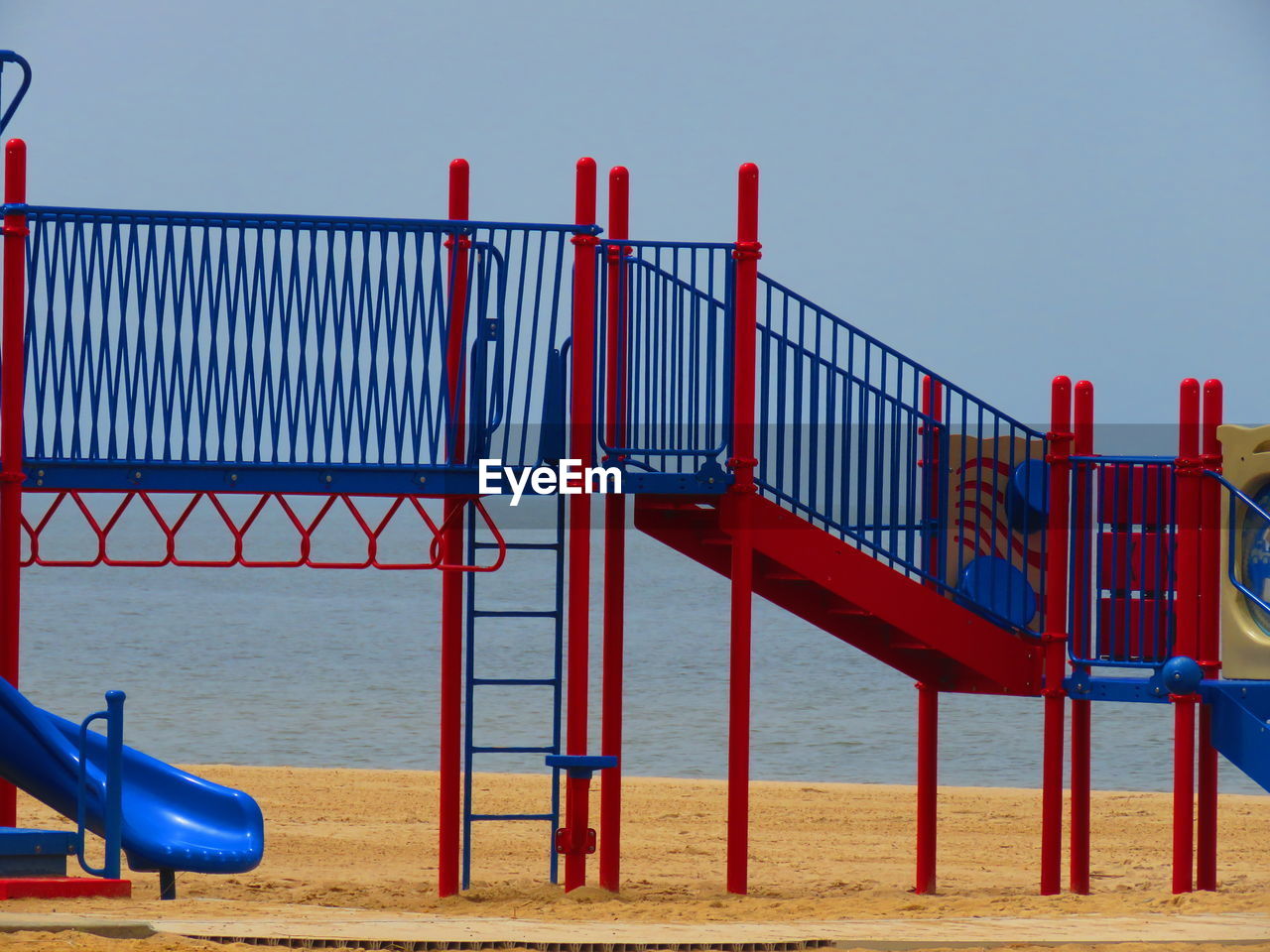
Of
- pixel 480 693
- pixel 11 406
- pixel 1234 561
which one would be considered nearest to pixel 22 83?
pixel 11 406

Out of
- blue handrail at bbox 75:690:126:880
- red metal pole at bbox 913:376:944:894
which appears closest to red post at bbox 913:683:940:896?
red metal pole at bbox 913:376:944:894

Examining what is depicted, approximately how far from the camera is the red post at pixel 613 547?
10.2 meters

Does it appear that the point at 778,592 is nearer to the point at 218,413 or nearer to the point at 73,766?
the point at 218,413

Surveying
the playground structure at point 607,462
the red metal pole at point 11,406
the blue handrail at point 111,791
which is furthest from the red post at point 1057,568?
the red metal pole at point 11,406

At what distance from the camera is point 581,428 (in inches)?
395

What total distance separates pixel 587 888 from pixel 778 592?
210cm

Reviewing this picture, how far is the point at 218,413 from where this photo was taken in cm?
1007

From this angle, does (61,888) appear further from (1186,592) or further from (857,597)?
(1186,592)

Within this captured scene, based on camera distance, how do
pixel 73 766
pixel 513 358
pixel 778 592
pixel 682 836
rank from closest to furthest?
1. pixel 73 766
2. pixel 513 358
3. pixel 778 592
4. pixel 682 836

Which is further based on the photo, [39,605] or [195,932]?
[39,605]

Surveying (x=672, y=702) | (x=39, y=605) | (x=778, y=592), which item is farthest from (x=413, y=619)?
(x=778, y=592)

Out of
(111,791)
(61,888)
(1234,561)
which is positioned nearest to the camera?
(61,888)

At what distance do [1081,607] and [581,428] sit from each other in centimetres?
308

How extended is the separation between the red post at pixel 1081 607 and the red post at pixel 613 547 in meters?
2.61
